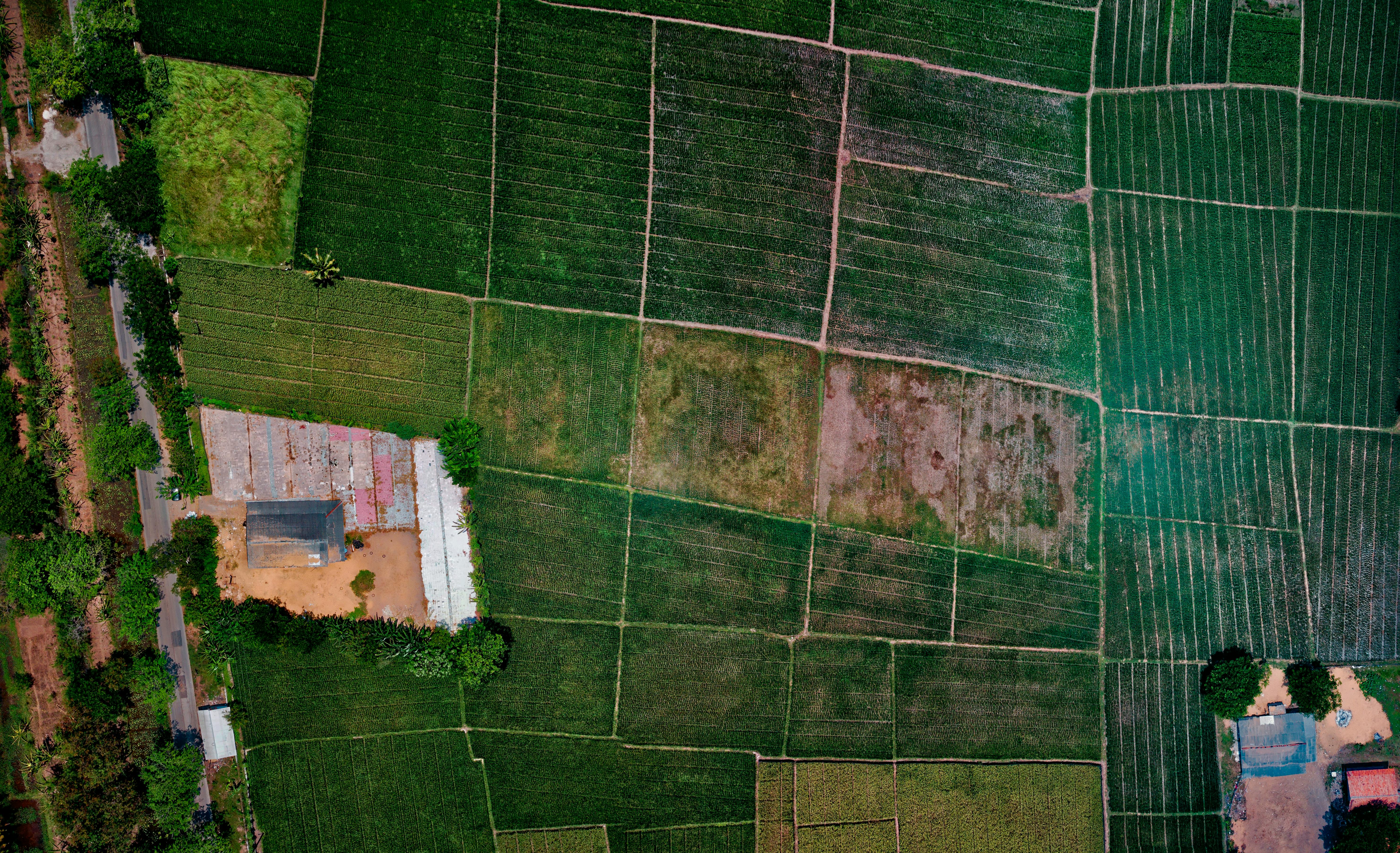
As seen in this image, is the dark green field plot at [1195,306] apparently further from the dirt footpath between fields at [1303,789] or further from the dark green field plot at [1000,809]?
the dark green field plot at [1000,809]

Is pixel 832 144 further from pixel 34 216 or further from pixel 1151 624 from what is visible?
pixel 34 216

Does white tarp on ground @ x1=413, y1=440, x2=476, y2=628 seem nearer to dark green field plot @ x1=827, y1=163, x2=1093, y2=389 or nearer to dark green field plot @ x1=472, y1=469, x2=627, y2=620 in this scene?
dark green field plot @ x1=472, y1=469, x2=627, y2=620

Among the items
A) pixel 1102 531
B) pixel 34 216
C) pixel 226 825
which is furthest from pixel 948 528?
pixel 34 216

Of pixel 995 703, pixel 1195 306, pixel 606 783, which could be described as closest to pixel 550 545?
pixel 606 783

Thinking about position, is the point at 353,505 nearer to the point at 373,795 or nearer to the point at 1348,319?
the point at 373,795

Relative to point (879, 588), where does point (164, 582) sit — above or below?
below
